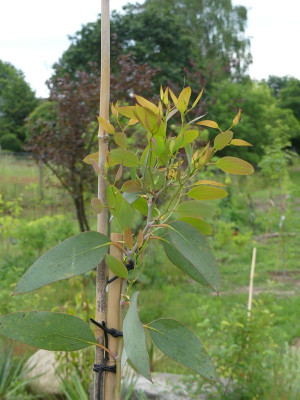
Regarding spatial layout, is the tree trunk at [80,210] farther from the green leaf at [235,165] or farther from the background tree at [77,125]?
the green leaf at [235,165]

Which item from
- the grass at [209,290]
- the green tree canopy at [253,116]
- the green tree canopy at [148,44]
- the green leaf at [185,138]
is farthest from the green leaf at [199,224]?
the green tree canopy at [148,44]

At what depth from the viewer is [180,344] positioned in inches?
27.4

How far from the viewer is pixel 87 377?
8.46 feet

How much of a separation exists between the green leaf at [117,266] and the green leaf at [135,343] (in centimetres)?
8

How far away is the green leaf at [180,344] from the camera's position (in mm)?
675

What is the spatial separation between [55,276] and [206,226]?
25cm

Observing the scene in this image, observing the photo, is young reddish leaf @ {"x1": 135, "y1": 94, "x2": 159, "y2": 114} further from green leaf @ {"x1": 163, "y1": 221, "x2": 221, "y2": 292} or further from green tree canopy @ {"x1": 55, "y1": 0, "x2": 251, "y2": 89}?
green tree canopy @ {"x1": 55, "y1": 0, "x2": 251, "y2": 89}

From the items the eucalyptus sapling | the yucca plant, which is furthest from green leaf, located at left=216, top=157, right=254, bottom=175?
the yucca plant

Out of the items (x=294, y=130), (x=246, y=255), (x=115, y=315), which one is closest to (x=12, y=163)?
(x=246, y=255)

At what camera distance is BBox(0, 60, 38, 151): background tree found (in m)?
23.8

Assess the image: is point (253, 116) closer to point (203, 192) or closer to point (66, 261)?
point (203, 192)

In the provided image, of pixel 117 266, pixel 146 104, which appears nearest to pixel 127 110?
pixel 146 104

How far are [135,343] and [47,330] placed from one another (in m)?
0.17

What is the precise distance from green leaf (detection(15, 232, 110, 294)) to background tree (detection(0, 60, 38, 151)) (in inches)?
897
